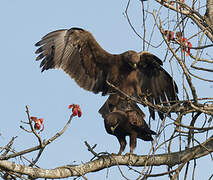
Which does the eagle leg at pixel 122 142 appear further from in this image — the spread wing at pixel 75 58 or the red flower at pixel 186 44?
the red flower at pixel 186 44

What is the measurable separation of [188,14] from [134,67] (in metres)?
1.74

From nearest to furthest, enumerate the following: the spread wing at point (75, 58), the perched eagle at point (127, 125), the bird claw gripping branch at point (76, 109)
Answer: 1. the bird claw gripping branch at point (76, 109)
2. the perched eagle at point (127, 125)
3. the spread wing at point (75, 58)

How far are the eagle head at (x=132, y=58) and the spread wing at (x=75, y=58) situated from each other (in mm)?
456

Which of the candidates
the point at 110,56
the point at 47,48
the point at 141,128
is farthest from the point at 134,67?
the point at 47,48

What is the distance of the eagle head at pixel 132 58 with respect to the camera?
5.82 meters

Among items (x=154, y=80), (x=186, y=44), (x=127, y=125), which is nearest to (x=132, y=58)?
(x=154, y=80)

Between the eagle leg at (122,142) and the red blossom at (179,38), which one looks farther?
the eagle leg at (122,142)

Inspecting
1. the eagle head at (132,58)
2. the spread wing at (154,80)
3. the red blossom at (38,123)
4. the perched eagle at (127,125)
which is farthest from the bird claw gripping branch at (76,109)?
the spread wing at (154,80)

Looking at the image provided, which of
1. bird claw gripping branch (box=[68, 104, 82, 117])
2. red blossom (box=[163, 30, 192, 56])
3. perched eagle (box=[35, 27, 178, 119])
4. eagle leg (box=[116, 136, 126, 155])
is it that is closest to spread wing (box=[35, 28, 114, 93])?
perched eagle (box=[35, 27, 178, 119])

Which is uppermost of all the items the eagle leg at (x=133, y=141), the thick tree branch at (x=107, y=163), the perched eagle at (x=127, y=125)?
the perched eagle at (x=127, y=125)

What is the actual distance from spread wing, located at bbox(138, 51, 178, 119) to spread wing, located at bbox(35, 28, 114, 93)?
60 centimetres

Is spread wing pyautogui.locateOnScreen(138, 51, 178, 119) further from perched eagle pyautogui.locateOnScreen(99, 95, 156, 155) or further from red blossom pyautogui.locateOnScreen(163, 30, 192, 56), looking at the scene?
red blossom pyautogui.locateOnScreen(163, 30, 192, 56)

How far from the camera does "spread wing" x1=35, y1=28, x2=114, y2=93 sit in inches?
248

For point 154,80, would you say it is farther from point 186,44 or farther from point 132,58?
point 186,44
